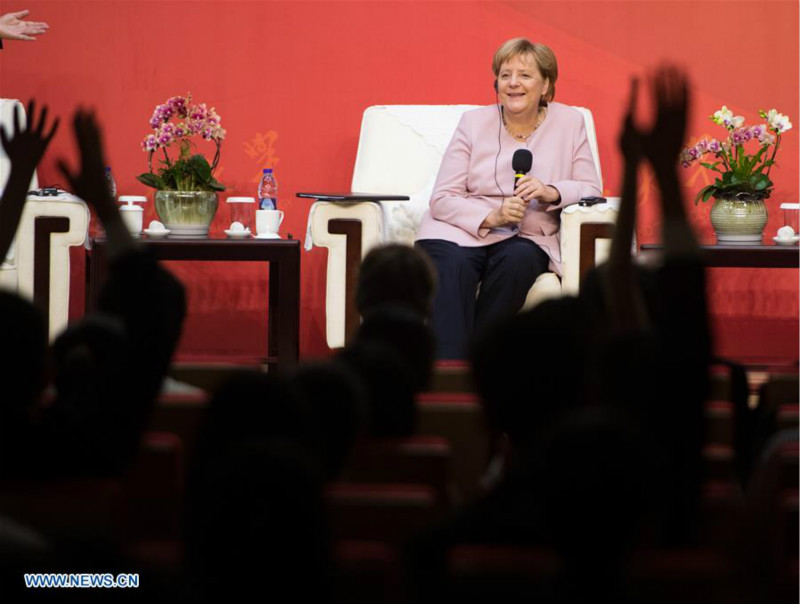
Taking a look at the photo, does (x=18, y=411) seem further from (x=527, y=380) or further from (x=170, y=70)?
(x=170, y=70)

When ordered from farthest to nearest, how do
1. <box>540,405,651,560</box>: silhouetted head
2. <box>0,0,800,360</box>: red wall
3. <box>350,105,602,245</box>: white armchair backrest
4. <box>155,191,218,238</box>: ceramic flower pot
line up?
1. <box>0,0,800,360</box>: red wall
2. <box>350,105,602,245</box>: white armchair backrest
3. <box>155,191,218,238</box>: ceramic flower pot
4. <box>540,405,651,560</box>: silhouetted head

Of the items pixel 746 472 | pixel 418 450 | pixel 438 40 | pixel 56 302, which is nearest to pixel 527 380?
pixel 418 450

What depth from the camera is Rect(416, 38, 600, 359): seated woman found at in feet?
10.9

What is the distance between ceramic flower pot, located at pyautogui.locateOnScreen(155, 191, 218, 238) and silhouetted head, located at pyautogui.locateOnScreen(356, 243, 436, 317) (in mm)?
2707

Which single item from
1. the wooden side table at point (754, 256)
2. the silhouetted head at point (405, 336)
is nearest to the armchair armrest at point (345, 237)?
the wooden side table at point (754, 256)

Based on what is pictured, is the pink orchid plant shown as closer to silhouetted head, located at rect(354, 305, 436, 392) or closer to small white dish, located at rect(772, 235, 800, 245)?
small white dish, located at rect(772, 235, 800, 245)

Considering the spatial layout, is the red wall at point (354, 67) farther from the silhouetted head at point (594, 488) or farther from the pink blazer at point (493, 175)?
the silhouetted head at point (594, 488)

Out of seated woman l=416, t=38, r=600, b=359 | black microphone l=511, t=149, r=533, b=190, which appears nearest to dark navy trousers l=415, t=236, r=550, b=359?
Result: seated woman l=416, t=38, r=600, b=359

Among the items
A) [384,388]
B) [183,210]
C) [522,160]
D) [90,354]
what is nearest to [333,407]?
[384,388]

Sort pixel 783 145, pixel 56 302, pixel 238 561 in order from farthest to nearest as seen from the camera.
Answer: pixel 783 145
pixel 56 302
pixel 238 561

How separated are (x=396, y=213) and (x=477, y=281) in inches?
20.1

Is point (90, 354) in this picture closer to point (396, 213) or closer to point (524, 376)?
point (524, 376)

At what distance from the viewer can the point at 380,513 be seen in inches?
19.4

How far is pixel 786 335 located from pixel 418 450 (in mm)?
4215
